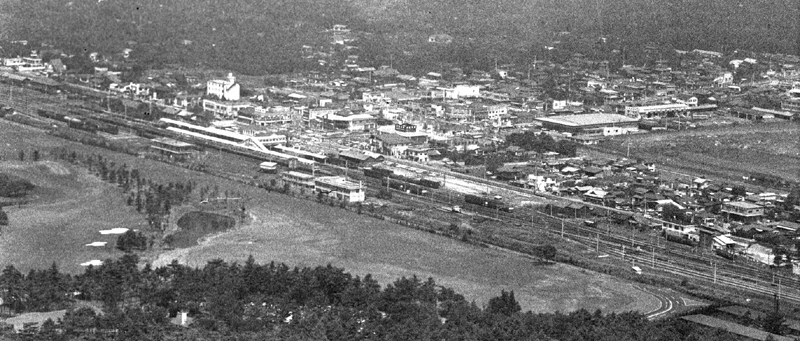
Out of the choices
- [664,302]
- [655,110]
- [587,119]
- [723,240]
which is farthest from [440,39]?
[664,302]

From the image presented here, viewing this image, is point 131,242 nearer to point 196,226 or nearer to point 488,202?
point 196,226

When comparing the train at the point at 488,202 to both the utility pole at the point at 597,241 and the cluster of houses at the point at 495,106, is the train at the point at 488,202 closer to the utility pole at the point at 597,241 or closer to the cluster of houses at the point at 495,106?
the cluster of houses at the point at 495,106

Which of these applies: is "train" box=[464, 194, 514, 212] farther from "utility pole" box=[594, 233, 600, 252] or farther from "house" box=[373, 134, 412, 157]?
"house" box=[373, 134, 412, 157]

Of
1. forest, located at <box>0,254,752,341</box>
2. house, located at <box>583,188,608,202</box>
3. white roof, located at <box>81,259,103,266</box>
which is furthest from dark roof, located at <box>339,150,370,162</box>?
forest, located at <box>0,254,752,341</box>

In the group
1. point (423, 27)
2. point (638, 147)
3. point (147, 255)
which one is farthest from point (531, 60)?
Answer: point (147, 255)

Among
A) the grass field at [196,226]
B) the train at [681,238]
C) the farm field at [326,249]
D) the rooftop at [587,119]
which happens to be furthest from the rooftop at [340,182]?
the rooftop at [587,119]

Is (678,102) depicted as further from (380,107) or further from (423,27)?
(423,27)
